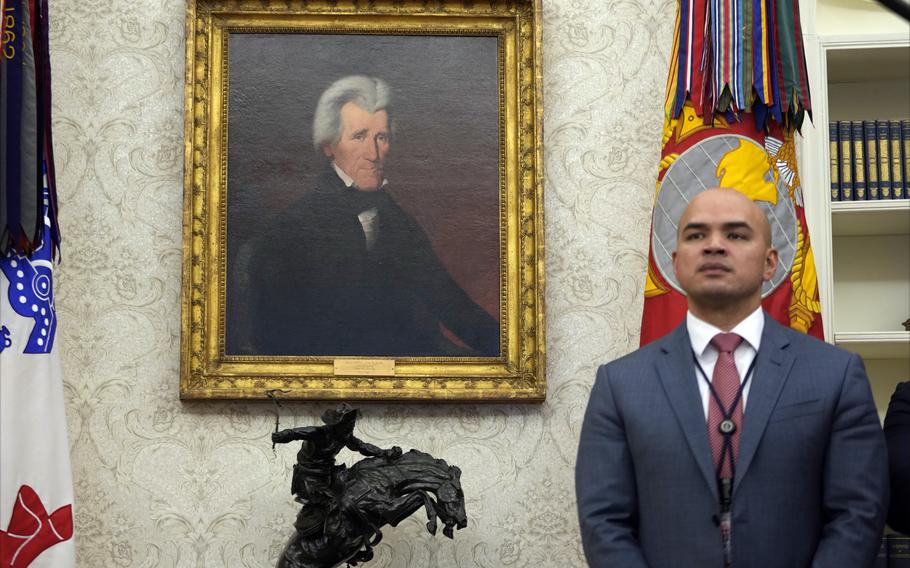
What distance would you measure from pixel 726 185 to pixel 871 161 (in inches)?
27.5

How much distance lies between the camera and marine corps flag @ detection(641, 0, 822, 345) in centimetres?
356

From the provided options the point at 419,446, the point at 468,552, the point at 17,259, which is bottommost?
the point at 468,552

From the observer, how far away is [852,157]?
13.0ft

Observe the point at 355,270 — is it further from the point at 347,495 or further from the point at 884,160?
the point at 884,160

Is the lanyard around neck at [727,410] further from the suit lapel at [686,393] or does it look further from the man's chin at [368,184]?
the man's chin at [368,184]

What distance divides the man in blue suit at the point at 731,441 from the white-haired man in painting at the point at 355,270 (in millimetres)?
1370

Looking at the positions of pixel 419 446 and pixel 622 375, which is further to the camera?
pixel 419 446

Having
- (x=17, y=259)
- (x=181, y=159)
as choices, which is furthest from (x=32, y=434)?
(x=181, y=159)

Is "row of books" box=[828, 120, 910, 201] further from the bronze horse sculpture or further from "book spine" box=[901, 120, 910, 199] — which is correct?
the bronze horse sculpture

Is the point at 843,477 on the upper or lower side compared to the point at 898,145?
lower

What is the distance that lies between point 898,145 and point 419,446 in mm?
1927

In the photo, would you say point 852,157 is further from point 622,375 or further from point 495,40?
point 622,375

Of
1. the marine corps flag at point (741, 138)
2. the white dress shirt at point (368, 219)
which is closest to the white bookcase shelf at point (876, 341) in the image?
the marine corps flag at point (741, 138)

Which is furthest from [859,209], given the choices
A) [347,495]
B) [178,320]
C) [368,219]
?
[178,320]
